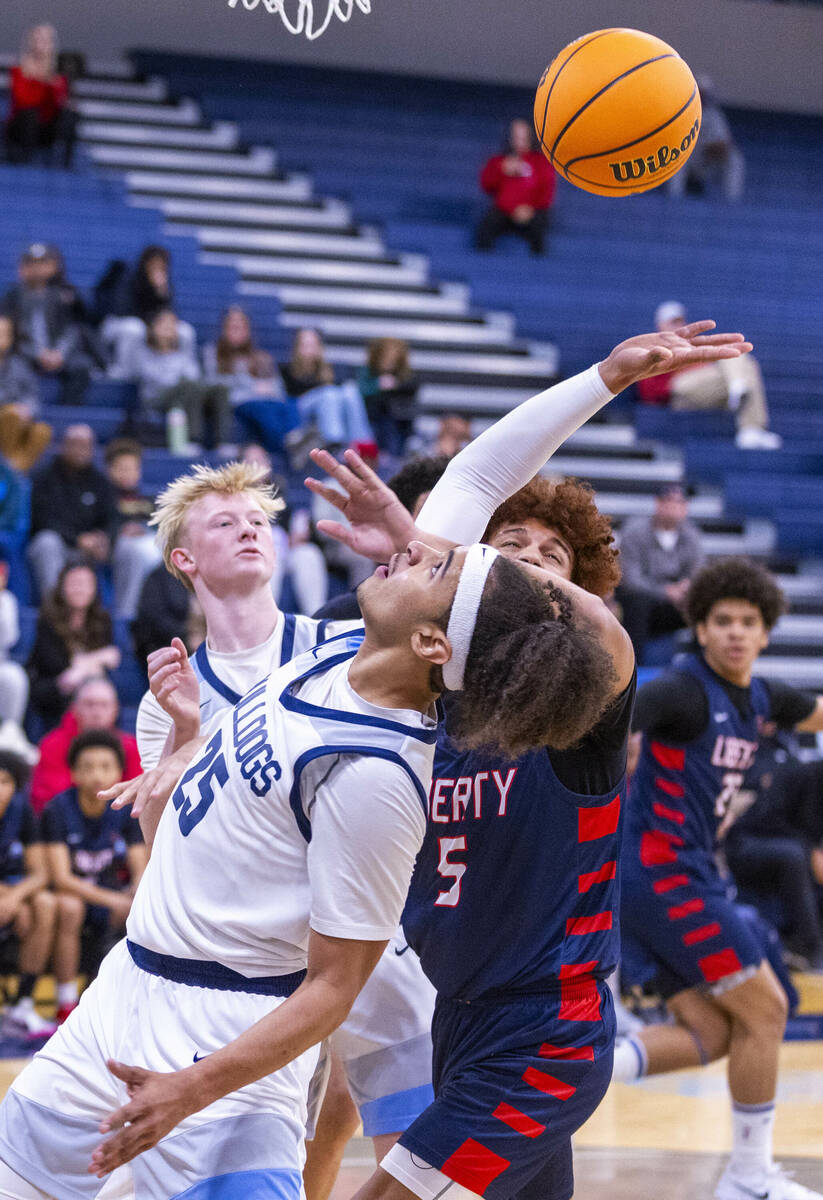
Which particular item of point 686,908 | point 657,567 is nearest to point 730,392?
point 657,567

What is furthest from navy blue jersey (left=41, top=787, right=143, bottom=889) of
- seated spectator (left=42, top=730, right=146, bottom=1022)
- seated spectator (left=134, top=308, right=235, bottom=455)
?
seated spectator (left=134, top=308, right=235, bottom=455)

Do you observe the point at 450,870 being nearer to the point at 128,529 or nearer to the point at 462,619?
the point at 462,619

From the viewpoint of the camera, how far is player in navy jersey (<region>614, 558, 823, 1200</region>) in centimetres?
488

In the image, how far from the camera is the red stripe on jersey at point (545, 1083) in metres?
2.95

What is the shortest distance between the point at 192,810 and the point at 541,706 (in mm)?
648

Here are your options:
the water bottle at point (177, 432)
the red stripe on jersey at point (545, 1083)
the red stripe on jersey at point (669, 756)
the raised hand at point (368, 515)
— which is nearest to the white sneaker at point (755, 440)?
the water bottle at point (177, 432)

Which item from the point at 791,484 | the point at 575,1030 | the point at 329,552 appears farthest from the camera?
the point at 791,484

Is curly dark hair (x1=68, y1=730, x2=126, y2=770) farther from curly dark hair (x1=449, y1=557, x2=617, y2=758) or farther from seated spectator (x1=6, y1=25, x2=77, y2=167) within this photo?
seated spectator (x1=6, y1=25, x2=77, y2=167)

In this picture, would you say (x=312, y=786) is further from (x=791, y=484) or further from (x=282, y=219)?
(x=282, y=219)

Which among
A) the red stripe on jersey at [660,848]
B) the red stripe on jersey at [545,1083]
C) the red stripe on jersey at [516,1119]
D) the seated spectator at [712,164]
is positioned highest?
the seated spectator at [712,164]

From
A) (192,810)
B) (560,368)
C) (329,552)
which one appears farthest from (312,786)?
(560,368)

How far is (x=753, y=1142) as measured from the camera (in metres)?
4.85

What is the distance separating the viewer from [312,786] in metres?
2.50

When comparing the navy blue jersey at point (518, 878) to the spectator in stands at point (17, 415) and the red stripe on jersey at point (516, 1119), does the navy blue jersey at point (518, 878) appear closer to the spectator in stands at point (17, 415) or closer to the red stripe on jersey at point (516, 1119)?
the red stripe on jersey at point (516, 1119)
